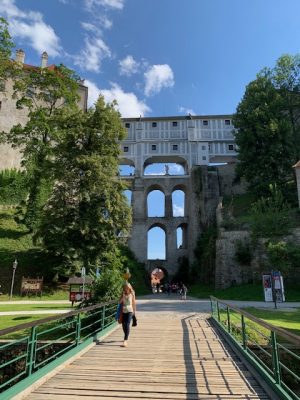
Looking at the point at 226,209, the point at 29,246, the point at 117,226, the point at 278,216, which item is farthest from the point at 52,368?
the point at 226,209

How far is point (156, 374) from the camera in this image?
5328 millimetres

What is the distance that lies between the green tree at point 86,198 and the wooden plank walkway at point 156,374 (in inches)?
636

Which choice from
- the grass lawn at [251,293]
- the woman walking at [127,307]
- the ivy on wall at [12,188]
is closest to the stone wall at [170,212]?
the ivy on wall at [12,188]

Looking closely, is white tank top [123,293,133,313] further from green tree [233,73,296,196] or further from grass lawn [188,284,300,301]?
green tree [233,73,296,196]

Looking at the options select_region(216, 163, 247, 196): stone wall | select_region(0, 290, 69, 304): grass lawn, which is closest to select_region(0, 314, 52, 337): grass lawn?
select_region(0, 290, 69, 304): grass lawn

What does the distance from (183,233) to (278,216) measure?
23.8 m

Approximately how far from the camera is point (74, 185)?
25531mm

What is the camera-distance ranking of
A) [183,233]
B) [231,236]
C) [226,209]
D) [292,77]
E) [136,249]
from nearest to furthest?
[231,236] < [226,209] < [292,77] < [136,249] < [183,233]

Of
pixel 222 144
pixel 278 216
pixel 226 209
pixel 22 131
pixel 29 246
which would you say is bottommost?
pixel 29 246

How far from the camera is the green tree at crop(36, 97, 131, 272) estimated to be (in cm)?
2405

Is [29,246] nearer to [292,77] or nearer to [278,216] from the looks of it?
[278,216]

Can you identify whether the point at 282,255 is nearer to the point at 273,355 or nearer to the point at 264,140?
the point at 264,140

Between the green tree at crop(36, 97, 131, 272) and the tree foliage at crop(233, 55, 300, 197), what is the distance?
1736 cm

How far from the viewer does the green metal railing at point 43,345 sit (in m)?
5.30
